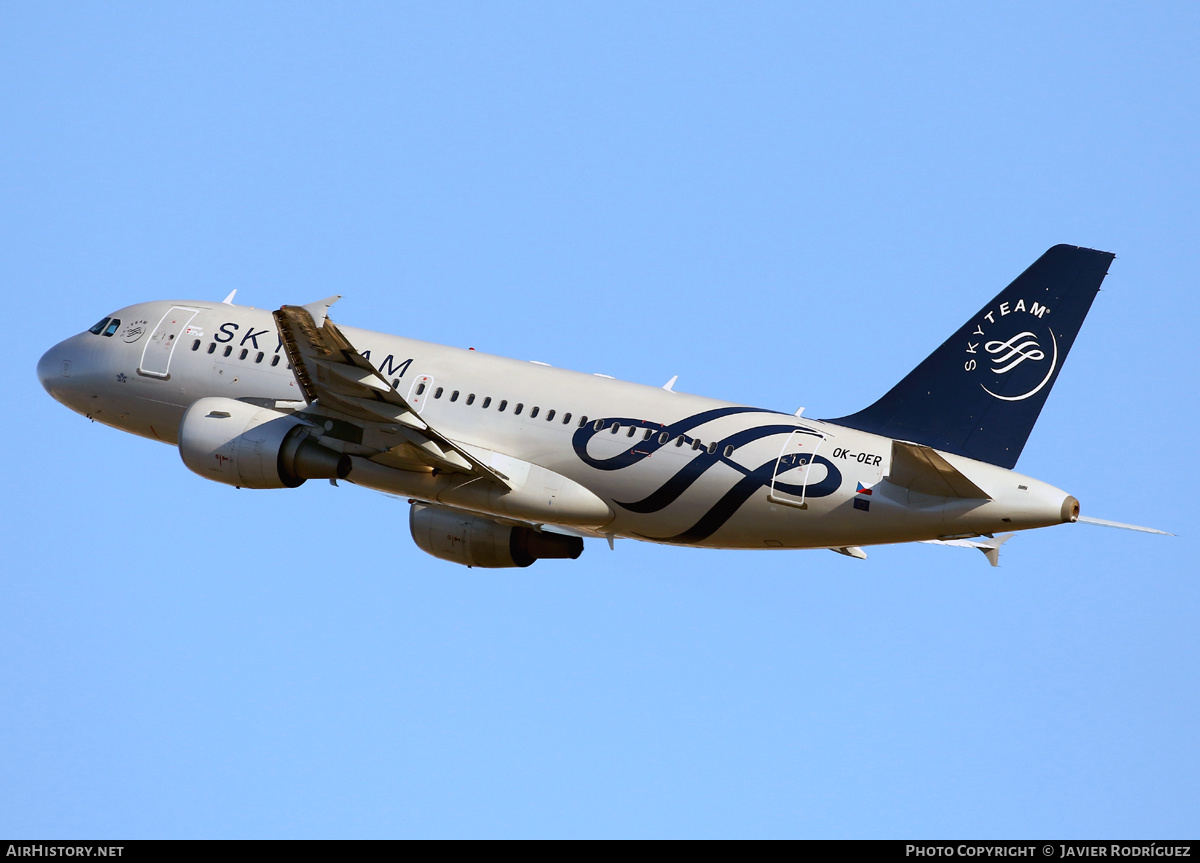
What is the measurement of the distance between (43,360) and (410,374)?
10.6 metres

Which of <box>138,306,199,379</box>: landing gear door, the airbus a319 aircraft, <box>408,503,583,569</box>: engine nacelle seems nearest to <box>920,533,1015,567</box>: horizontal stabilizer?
the airbus a319 aircraft

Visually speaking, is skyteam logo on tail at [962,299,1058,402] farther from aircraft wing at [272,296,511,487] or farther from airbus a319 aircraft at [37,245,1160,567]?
aircraft wing at [272,296,511,487]

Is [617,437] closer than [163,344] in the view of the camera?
Yes

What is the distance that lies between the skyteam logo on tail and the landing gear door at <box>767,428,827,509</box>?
3.55 meters

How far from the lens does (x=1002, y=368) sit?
33.6 meters

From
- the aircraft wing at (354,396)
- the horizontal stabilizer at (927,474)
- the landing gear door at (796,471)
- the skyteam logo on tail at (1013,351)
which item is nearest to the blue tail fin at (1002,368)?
the skyteam logo on tail at (1013,351)

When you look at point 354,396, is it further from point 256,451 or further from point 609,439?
point 609,439

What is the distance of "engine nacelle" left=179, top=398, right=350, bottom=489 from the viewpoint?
117 ft

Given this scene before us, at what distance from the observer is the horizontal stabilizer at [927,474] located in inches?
1243

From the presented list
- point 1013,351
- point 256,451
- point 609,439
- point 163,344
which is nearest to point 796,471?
point 609,439

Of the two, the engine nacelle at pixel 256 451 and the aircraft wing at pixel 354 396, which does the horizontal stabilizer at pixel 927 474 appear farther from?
the engine nacelle at pixel 256 451

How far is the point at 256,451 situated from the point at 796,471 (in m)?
11.4

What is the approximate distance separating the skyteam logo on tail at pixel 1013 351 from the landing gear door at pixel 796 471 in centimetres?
355
